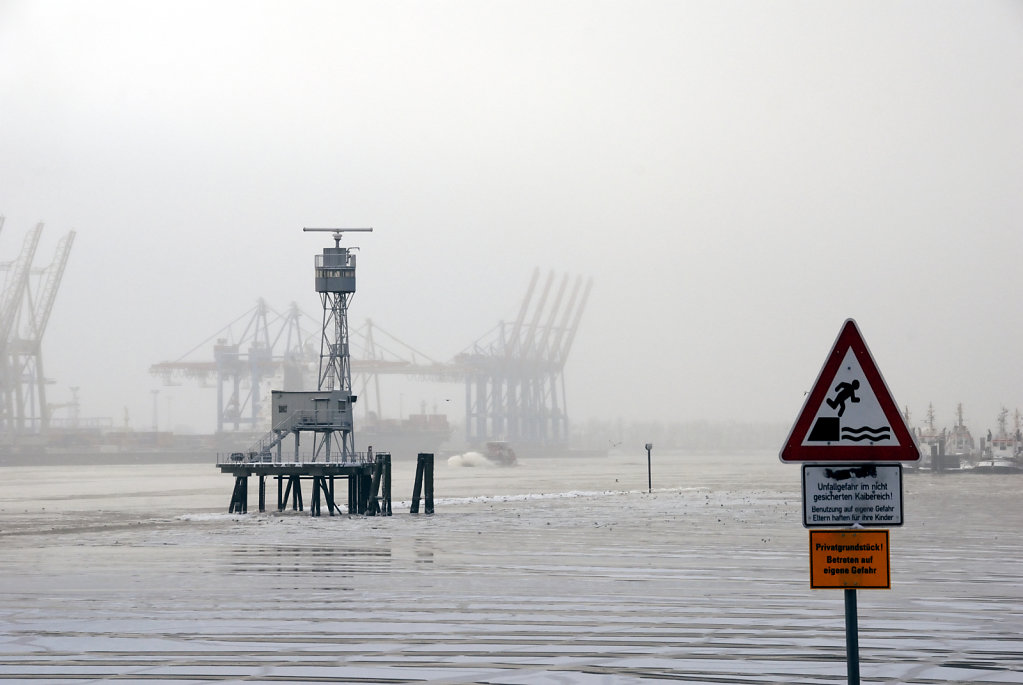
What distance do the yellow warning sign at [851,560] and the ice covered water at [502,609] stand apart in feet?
13.1

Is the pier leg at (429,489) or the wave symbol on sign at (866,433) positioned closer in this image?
the wave symbol on sign at (866,433)

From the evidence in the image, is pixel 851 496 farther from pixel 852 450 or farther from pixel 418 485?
pixel 418 485

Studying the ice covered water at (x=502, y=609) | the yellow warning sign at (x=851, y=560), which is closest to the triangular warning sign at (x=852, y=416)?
the yellow warning sign at (x=851, y=560)

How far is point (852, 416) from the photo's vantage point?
6633 mm

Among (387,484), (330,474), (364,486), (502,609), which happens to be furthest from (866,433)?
(364,486)

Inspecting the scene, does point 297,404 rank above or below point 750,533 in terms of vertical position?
above

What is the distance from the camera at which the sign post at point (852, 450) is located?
21.7 feet

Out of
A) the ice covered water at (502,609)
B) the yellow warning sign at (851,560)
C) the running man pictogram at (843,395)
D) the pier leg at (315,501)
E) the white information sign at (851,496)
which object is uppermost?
the running man pictogram at (843,395)

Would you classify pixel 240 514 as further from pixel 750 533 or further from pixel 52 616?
pixel 52 616

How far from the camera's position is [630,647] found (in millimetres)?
12602

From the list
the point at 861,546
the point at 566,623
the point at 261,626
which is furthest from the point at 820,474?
the point at 261,626

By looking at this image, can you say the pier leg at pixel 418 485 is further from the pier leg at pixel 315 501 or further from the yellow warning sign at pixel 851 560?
the yellow warning sign at pixel 851 560

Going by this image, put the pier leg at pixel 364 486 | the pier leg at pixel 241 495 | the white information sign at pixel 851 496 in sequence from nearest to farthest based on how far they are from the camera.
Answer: the white information sign at pixel 851 496 < the pier leg at pixel 364 486 < the pier leg at pixel 241 495

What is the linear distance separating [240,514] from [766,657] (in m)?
39.7
